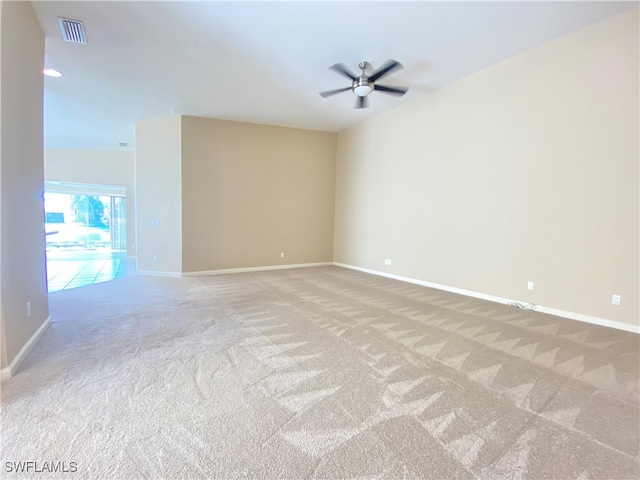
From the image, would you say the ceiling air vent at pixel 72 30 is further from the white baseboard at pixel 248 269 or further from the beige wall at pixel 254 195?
the white baseboard at pixel 248 269

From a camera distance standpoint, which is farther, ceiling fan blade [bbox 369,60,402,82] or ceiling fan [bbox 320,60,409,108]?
ceiling fan [bbox 320,60,409,108]

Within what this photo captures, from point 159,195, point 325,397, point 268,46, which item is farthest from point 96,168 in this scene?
point 325,397

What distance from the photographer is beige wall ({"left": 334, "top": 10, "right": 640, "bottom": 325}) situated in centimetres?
340

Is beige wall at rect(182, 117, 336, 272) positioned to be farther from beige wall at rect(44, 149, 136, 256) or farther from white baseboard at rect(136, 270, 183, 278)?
beige wall at rect(44, 149, 136, 256)

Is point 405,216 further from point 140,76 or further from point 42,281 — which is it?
point 42,281

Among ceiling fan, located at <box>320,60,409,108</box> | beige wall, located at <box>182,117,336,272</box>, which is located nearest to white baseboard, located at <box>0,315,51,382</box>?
beige wall, located at <box>182,117,336,272</box>

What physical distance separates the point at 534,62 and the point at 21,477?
6.03m

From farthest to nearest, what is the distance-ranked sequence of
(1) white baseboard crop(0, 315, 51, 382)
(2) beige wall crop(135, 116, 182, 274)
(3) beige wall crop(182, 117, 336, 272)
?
(3) beige wall crop(182, 117, 336, 272) → (2) beige wall crop(135, 116, 182, 274) → (1) white baseboard crop(0, 315, 51, 382)

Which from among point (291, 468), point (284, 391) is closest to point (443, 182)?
point (284, 391)

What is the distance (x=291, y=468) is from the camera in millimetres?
1476

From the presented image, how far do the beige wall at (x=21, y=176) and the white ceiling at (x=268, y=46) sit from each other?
1.92ft

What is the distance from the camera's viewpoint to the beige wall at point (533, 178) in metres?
3.40

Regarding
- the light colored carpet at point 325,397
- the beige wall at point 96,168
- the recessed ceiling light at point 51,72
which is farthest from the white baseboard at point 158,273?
the recessed ceiling light at point 51,72

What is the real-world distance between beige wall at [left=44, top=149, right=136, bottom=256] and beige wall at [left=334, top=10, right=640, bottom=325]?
802cm
